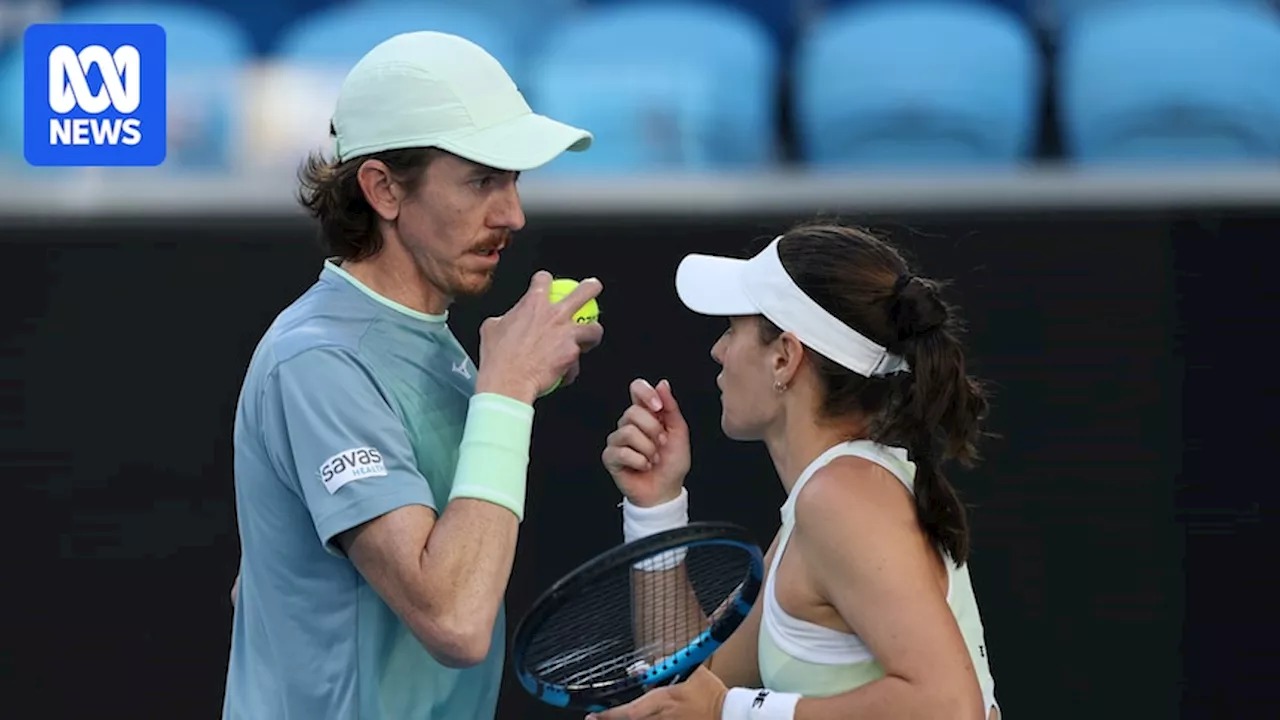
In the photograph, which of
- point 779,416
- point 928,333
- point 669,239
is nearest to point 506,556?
point 779,416

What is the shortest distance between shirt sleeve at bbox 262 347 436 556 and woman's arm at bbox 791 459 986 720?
1.52ft

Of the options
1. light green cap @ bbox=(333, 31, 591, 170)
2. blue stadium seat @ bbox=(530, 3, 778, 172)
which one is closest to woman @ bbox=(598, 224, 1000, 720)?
light green cap @ bbox=(333, 31, 591, 170)

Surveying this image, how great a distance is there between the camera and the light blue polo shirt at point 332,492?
1964mm

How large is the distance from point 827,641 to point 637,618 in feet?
0.95

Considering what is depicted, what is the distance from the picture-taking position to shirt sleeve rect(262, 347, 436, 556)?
193 cm

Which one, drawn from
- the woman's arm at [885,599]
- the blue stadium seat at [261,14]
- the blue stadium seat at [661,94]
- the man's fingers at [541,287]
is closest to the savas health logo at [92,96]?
the blue stadium seat at [261,14]

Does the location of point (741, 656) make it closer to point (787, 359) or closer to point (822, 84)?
point (787, 359)

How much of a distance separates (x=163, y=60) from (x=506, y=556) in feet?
6.70

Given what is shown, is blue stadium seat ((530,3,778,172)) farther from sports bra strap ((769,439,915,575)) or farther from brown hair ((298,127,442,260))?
sports bra strap ((769,439,915,575))

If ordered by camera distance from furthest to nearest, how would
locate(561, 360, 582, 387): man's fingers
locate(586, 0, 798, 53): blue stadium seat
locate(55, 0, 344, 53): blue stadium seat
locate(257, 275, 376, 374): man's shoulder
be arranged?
1. locate(55, 0, 344, 53): blue stadium seat
2. locate(586, 0, 798, 53): blue stadium seat
3. locate(561, 360, 582, 387): man's fingers
4. locate(257, 275, 376, 374): man's shoulder

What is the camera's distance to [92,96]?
11.6 feet

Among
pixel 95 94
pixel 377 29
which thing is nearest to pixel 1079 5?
pixel 377 29

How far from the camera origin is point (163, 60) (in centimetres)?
361

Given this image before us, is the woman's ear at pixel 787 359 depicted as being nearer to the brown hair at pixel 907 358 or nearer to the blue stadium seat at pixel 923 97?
the brown hair at pixel 907 358
